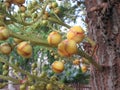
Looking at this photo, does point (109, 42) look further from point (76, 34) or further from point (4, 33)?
point (4, 33)

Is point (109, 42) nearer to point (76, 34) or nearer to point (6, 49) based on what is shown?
point (76, 34)

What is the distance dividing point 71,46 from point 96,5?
11.3 inches

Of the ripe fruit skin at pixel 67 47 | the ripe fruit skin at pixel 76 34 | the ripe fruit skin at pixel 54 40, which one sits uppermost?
the ripe fruit skin at pixel 76 34

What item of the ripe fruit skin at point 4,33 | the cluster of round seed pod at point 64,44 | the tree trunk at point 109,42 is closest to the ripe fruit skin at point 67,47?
the cluster of round seed pod at point 64,44

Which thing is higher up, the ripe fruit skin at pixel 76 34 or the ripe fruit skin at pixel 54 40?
the ripe fruit skin at pixel 76 34

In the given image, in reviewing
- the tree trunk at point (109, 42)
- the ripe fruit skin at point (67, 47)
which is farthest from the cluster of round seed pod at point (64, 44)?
the tree trunk at point (109, 42)

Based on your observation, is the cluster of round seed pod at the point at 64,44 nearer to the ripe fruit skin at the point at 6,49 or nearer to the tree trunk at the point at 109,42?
the ripe fruit skin at the point at 6,49

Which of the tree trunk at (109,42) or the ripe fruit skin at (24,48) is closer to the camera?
the ripe fruit skin at (24,48)

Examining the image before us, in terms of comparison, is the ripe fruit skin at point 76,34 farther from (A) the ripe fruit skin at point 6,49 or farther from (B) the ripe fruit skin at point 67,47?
(A) the ripe fruit skin at point 6,49

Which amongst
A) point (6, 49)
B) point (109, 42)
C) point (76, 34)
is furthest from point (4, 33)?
point (109, 42)

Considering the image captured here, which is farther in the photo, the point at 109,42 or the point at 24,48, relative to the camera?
the point at 109,42

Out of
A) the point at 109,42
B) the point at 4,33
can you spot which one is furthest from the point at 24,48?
the point at 109,42

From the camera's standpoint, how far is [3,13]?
85cm

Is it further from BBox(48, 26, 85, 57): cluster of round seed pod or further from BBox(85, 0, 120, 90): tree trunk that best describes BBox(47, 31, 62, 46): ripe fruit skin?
BBox(85, 0, 120, 90): tree trunk
